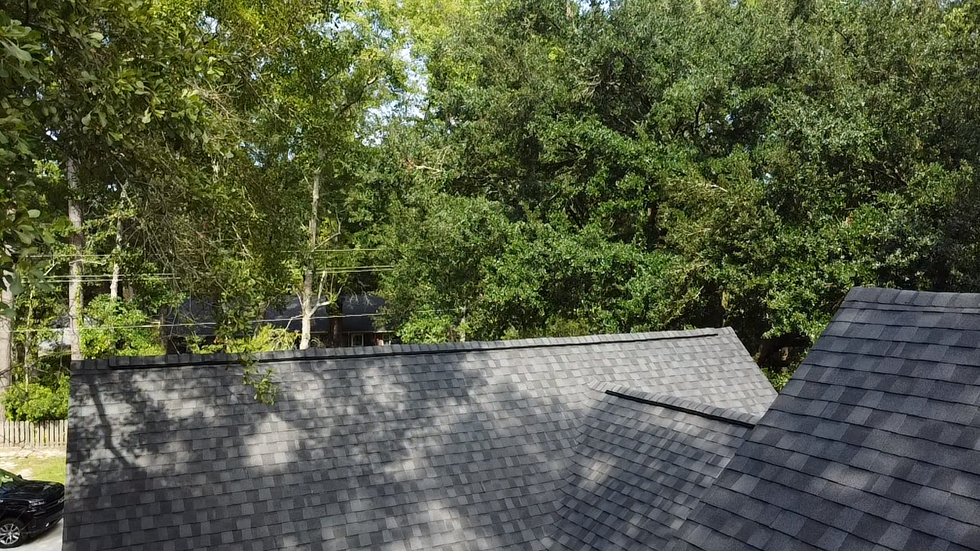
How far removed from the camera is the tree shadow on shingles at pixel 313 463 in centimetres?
756

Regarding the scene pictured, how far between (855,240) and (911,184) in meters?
1.79

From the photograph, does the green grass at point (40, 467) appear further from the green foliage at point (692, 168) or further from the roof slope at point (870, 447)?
the roof slope at point (870, 447)

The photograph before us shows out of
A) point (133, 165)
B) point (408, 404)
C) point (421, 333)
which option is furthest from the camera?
point (421, 333)

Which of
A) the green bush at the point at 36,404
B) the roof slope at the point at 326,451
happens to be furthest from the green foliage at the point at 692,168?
the green bush at the point at 36,404

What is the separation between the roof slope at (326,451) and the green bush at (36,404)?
17278 millimetres

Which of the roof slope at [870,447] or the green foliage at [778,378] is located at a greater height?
the roof slope at [870,447]

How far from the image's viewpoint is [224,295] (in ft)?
26.8

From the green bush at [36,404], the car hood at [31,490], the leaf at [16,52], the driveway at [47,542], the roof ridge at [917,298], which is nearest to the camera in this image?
the leaf at [16,52]

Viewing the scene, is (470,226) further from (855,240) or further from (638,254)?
(855,240)

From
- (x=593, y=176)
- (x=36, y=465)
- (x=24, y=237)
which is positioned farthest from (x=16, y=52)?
(x=36, y=465)

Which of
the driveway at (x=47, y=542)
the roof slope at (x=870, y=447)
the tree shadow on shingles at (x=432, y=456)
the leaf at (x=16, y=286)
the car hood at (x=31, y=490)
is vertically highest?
the leaf at (x=16, y=286)

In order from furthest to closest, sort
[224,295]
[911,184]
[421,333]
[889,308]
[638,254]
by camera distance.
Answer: [421,333] → [638,254] → [911,184] → [224,295] → [889,308]

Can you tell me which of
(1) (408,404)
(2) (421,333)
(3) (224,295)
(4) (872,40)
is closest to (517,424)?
(1) (408,404)

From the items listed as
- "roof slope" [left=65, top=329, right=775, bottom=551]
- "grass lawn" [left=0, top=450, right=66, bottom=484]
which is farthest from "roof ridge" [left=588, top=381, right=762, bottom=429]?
"grass lawn" [left=0, top=450, right=66, bottom=484]
